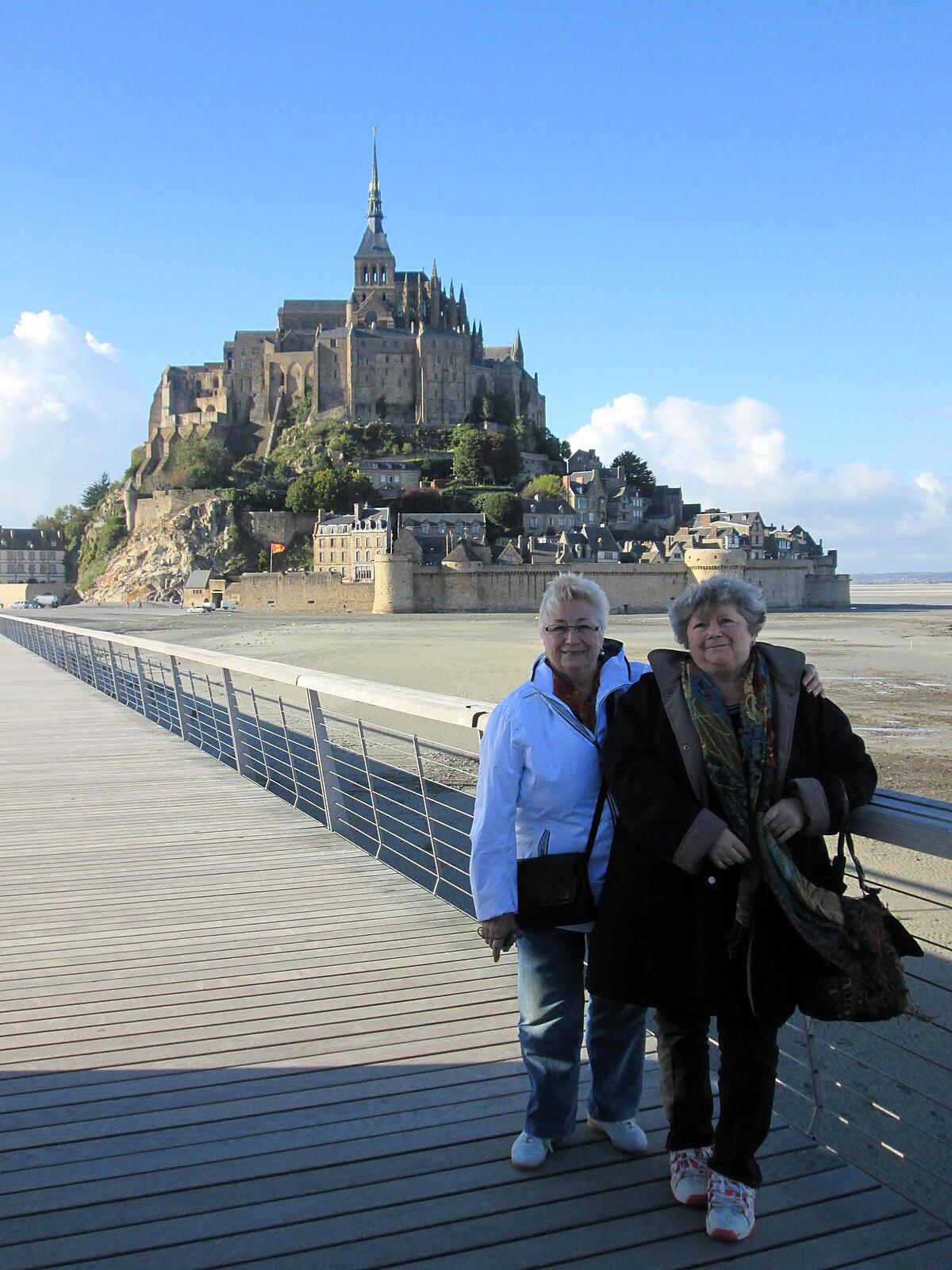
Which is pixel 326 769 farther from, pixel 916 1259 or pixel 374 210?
pixel 374 210

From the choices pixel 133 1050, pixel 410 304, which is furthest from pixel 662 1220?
pixel 410 304

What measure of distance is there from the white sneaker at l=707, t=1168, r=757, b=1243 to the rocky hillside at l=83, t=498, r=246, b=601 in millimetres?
63985

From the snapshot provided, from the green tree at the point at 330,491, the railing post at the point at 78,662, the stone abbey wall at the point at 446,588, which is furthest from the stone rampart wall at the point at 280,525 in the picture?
the railing post at the point at 78,662

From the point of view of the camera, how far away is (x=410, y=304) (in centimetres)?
7662

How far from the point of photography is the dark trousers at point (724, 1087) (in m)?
2.00

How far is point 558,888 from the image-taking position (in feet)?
7.37

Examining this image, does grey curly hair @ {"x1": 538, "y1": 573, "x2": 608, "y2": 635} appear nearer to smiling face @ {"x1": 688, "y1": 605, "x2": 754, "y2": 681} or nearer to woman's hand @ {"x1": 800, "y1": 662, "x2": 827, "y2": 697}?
smiling face @ {"x1": 688, "y1": 605, "x2": 754, "y2": 681}

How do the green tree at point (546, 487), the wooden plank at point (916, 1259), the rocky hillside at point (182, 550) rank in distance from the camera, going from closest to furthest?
1. the wooden plank at point (916, 1259)
2. the rocky hillside at point (182, 550)
3. the green tree at point (546, 487)

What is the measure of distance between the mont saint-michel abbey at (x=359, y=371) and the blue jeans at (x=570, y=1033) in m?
69.4

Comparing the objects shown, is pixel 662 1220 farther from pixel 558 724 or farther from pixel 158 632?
pixel 158 632

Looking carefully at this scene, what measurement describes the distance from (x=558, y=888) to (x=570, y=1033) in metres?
0.32

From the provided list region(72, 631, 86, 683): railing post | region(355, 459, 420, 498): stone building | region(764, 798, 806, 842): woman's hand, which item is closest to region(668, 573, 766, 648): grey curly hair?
region(764, 798, 806, 842): woman's hand

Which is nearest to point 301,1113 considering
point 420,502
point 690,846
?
point 690,846

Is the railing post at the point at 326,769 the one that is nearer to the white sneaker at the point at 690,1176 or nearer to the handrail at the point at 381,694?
the handrail at the point at 381,694
